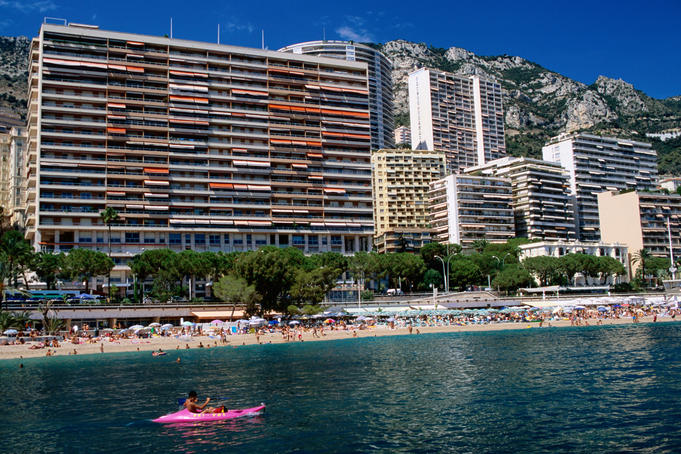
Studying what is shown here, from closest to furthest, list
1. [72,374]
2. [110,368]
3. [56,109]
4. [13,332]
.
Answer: [72,374], [110,368], [13,332], [56,109]

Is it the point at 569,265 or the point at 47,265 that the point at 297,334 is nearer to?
the point at 47,265

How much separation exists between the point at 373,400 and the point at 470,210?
14192 centimetres

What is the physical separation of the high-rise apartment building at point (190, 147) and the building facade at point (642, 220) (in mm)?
80698

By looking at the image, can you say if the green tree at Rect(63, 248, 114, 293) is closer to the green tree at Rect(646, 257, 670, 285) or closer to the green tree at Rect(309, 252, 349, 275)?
the green tree at Rect(309, 252, 349, 275)

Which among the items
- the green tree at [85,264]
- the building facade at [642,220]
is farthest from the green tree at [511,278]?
the green tree at [85,264]

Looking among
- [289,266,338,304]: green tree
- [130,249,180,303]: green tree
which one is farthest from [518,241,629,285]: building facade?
[130,249,180,303]: green tree

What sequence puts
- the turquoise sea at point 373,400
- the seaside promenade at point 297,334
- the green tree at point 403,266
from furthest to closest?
the green tree at point 403,266 → the seaside promenade at point 297,334 → the turquoise sea at point 373,400

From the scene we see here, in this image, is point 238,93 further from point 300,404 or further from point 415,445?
point 415,445

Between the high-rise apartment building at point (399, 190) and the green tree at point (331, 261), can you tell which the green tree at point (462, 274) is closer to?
the green tree at point (331, 261)

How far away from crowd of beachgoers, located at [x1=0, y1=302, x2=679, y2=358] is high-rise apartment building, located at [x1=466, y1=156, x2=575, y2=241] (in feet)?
254

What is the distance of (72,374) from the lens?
45.8 metres

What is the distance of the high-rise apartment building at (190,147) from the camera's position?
352 ft

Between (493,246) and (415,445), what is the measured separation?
133m

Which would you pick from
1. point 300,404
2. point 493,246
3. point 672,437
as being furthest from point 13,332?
point 493,246
